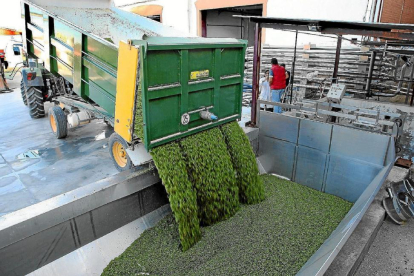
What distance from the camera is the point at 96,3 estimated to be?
663cm

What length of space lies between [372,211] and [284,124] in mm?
2266

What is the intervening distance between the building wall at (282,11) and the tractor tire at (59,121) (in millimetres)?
8059

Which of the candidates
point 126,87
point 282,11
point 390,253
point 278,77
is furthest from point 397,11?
point 126,87

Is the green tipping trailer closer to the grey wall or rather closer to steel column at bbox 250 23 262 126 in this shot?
steel column at bbox 250 23 262 126

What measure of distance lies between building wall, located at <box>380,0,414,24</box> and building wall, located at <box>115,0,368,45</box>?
0.69m

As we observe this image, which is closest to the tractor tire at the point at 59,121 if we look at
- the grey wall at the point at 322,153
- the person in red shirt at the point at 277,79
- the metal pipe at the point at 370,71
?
the grey wall at the point at 322,153

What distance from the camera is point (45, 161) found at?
5562 mm

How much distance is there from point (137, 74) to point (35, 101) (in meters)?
5.84

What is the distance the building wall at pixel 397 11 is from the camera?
29.7 ft

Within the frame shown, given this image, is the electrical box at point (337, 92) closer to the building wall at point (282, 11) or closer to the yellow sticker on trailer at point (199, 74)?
the yellow sticker on trailer at point (199, 74)

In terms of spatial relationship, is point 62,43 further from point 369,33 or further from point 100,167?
point 369,33

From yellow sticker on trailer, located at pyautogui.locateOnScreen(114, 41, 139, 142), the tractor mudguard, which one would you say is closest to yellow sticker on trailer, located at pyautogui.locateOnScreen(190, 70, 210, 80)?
yellow sticker on trailer, located at pyautogui.locateOnScreen(114, 41, 139, 142)

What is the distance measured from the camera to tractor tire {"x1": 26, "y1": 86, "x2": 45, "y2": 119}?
7611 millimetres

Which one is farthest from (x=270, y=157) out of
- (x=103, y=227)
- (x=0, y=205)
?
(x=0, y=205)
